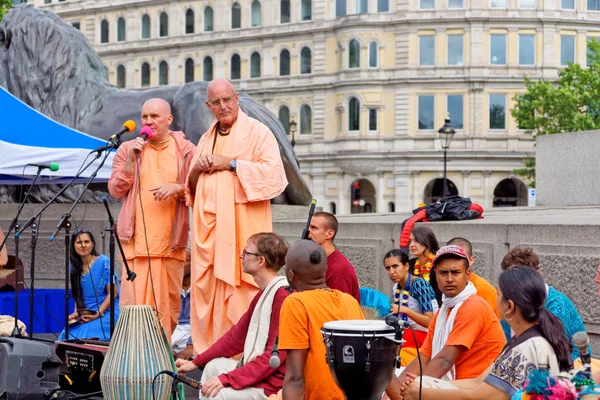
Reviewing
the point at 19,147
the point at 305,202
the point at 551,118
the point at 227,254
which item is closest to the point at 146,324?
the point at 227,254

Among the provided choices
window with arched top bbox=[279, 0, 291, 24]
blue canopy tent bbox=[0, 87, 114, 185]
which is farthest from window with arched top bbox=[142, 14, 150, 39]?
blue canopy tent bbox=[0, 87, 114, 185]

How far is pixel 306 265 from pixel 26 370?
2.37 m

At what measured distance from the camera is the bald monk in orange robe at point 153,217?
8.39 m

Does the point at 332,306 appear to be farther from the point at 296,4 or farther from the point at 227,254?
the point at 296,4

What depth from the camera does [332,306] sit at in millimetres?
5504

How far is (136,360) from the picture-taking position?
6.63m

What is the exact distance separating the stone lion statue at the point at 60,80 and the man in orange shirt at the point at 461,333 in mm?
8383

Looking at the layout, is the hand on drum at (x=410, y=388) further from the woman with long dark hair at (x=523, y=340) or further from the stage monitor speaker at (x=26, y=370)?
the stage monitor speaker at (x=26, y=370)

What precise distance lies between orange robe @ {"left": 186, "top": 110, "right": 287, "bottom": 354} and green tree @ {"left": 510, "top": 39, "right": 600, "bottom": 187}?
43431 mm

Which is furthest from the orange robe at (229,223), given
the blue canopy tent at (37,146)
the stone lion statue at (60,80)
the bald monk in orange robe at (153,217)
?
the stone lion statue at (60,80)

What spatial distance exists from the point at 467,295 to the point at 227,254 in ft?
7.77

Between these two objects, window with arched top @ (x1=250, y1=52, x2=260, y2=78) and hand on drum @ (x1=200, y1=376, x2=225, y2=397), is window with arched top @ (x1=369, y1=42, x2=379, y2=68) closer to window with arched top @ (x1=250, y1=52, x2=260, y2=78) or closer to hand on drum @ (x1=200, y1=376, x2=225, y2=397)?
window with arched top @ (x1=250, y1=52, x2=260, y2=78)

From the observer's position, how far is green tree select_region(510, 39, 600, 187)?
1984 inches

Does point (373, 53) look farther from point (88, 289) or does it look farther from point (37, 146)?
point (88, 289)
